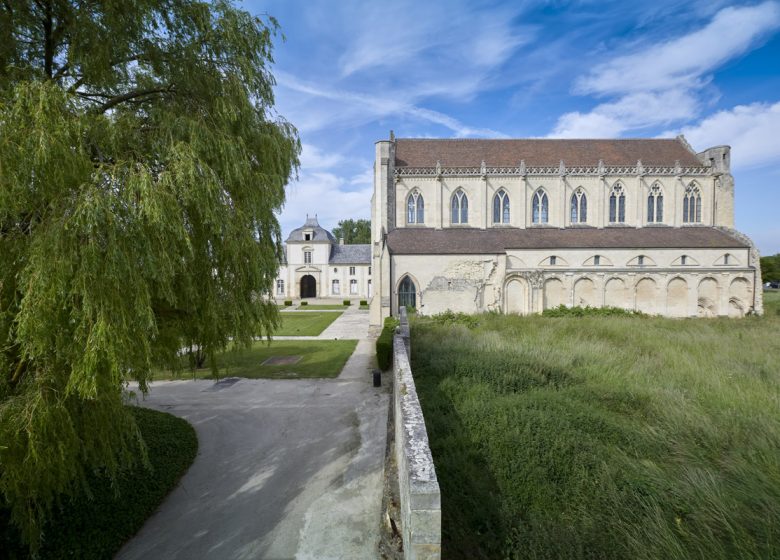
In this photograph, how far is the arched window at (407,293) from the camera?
23359 millimetres

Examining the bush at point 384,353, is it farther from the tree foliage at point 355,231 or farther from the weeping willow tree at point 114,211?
the tree foliage at point 355,231

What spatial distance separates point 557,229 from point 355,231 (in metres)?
46.9

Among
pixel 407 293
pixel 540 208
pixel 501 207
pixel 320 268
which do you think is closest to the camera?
pixel 407 293

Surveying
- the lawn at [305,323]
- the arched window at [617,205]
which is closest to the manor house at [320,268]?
the lawn at [305,323]

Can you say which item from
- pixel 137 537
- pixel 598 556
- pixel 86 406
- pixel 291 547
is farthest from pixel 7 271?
pixel 598 556

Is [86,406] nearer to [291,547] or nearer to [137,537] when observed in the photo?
[137,537]

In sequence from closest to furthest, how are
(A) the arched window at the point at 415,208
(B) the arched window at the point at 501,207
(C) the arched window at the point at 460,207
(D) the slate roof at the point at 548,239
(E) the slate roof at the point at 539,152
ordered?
(D) the slate roof at the point at 548,239 < (A) the arched window at the point at 415,208 < (C) the arched window at the point at 460,207 < (B) the arched window at the point at 501,207 < (E) the slate roof at the point at 539,152

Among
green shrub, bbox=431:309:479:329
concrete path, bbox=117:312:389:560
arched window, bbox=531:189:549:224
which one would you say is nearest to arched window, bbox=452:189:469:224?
arched window, bbox=531:189:549:224

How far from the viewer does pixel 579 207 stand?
27516mm

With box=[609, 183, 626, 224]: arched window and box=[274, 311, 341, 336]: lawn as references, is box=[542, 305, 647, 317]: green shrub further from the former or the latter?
box=[274, 311, 341, 336]: lawn

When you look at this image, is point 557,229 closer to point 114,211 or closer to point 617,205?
point 617,205

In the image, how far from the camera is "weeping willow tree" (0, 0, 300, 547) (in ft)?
11.6

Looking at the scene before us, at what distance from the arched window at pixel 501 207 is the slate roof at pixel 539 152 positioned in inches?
101

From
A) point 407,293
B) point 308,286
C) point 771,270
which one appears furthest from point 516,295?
point 771,270
